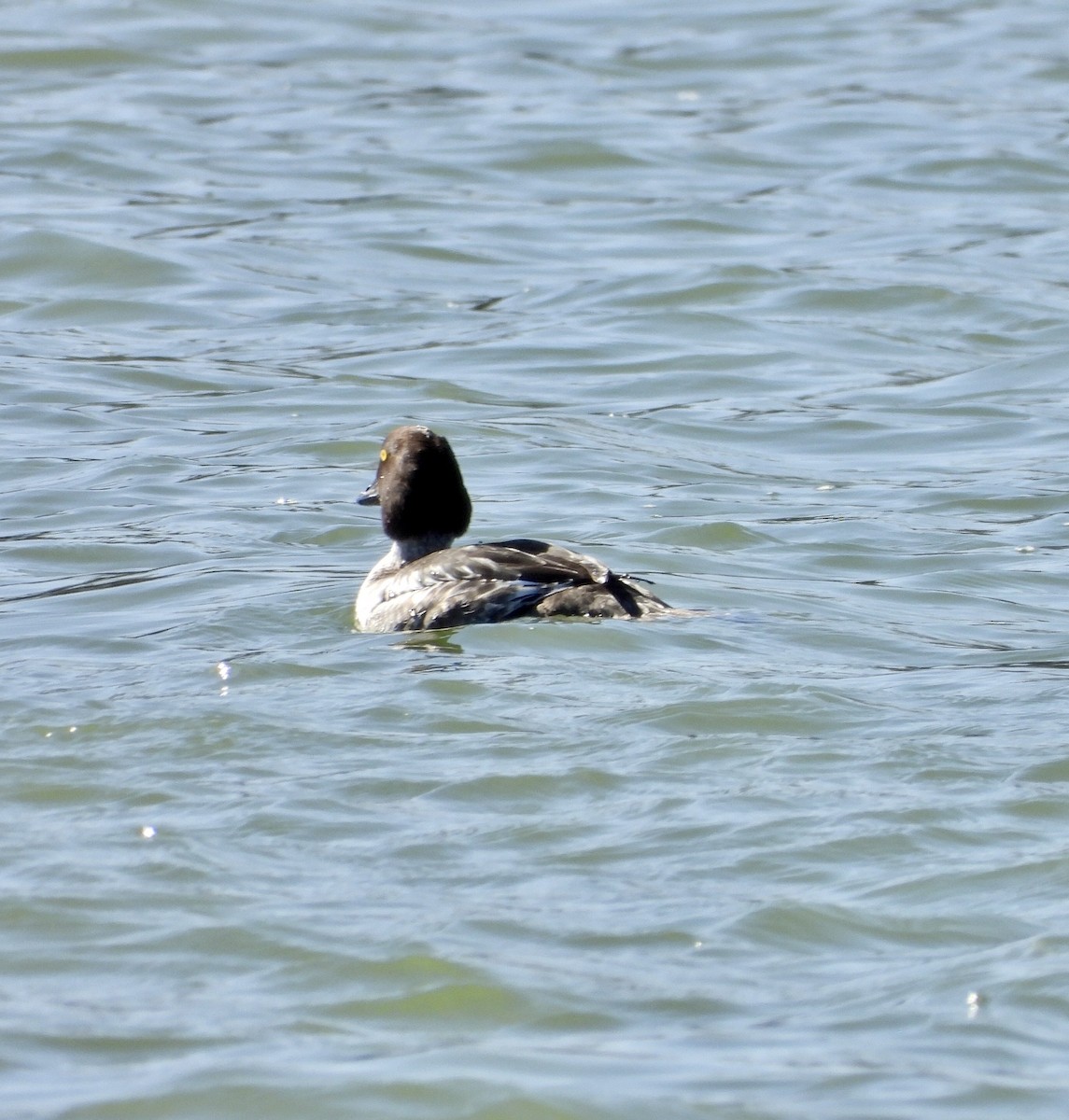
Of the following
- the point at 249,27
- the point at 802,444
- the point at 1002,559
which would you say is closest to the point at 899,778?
the point at 1002,559

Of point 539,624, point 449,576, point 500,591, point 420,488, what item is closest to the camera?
point 539,624

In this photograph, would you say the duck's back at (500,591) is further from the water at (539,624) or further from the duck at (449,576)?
the water at (539,624)

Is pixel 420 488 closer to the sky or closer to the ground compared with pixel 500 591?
closer to the sky

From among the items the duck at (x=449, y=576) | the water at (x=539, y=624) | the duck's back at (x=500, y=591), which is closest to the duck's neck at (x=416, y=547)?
the duck at (x=449, y=576)

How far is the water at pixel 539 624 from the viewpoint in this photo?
595 cm

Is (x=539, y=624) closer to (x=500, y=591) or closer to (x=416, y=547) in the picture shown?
(x=500, y=591)

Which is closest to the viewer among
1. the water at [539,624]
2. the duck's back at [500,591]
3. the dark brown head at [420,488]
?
the water at [539,624]

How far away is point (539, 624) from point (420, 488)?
136 cm

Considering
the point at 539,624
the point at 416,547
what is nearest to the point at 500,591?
the point at 539,624

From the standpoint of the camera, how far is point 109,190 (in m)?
21.0

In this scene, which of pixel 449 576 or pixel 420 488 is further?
pixel 420 488

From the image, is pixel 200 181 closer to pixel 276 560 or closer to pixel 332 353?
pixel 332 353

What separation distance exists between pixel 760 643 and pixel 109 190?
1279cm

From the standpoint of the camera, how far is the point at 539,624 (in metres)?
10.0
